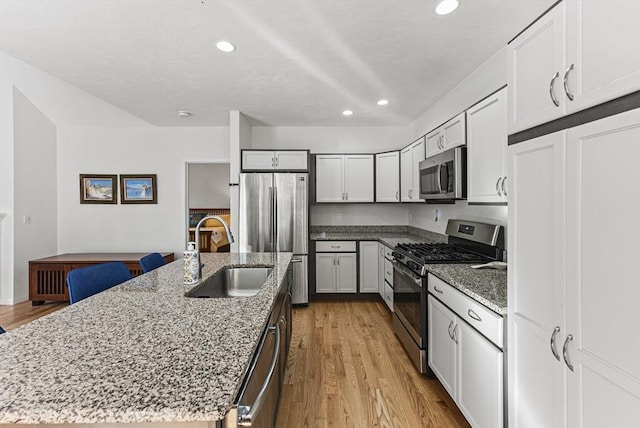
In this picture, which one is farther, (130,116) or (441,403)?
(130,116)

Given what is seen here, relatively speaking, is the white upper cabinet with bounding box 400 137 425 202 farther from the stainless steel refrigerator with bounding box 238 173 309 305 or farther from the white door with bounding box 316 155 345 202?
the stainless steel refrigerator with bounding box 238 173 309 305

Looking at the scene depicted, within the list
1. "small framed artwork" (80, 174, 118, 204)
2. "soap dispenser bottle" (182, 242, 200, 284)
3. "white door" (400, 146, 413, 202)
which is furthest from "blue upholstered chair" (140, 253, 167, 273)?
"small framed artwork" (80, 174, 118, 204)

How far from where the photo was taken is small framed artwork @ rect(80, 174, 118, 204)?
15.7 ft

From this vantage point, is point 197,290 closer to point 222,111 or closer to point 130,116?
point 222,111

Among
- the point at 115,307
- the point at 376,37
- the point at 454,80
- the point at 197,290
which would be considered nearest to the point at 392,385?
the point at 197,290

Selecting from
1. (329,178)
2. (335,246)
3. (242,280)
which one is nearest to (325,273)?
(335,246)

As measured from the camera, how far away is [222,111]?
158 inches

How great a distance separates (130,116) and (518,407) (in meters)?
5.38

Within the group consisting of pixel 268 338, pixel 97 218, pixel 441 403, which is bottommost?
pixel 441 403

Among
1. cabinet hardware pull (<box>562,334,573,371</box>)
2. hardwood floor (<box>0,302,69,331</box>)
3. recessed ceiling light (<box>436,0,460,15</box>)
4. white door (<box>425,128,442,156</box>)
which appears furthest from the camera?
hardwood floor (<box>0,302,69,331</box>)

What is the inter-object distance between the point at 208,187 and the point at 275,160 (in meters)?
5.46

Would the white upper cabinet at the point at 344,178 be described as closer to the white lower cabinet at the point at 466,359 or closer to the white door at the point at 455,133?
the white door at the point at 455,133

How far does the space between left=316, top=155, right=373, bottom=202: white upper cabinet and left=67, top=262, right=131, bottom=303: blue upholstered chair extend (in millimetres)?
2908

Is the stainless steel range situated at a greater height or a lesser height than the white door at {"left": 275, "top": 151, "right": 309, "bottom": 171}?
lesser
